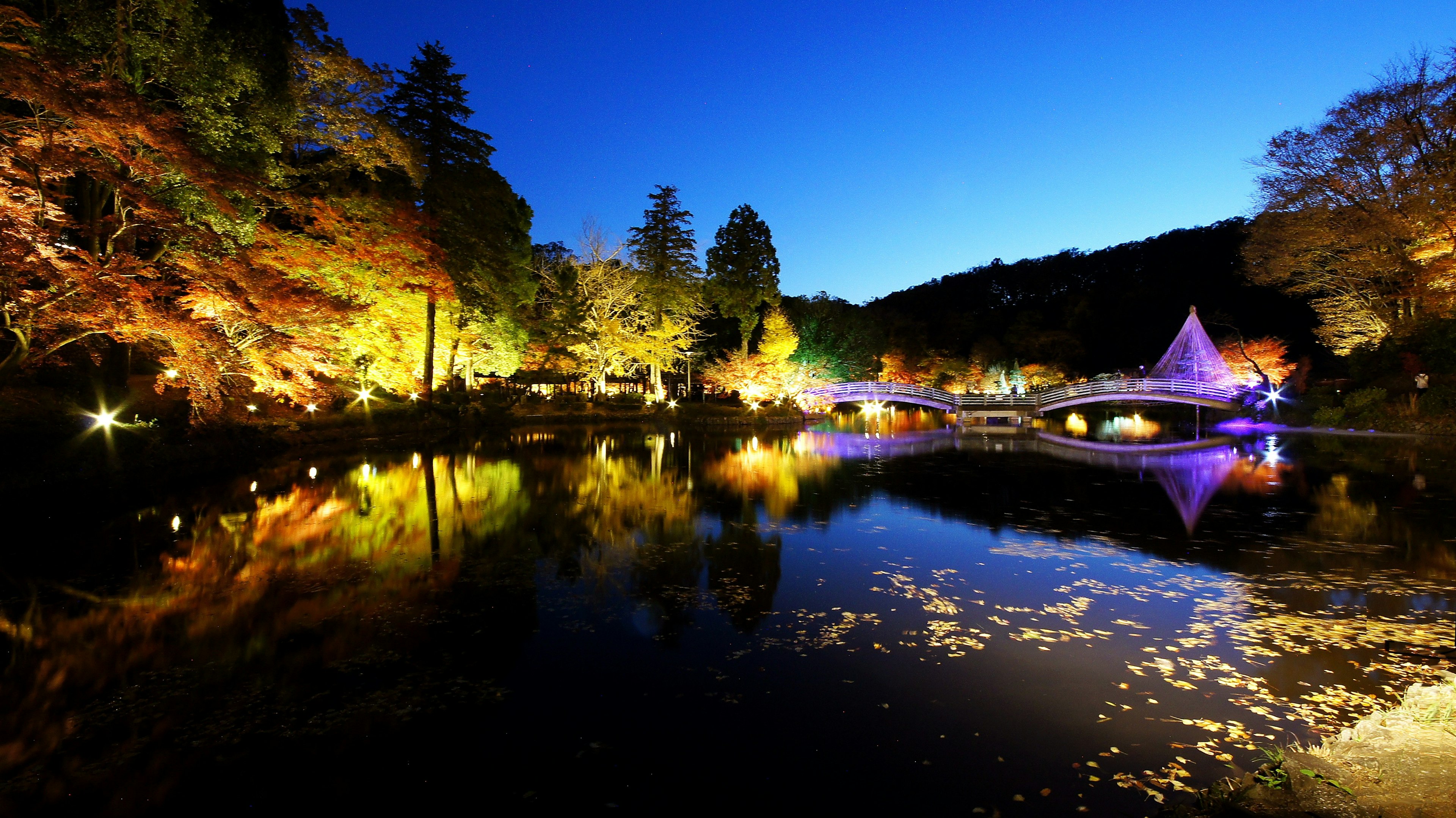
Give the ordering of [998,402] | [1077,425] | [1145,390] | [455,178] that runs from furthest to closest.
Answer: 1. [1077,425]
2. [998,402]
3. [1145,390]
4. [455,178]

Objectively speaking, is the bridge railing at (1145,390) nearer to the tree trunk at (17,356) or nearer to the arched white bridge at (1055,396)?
the arched white bridge at (1055,396)

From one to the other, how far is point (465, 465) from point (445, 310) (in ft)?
40.3

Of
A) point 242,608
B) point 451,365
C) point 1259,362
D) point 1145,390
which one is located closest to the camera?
point 242,608

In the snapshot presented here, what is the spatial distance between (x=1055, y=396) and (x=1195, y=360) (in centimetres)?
731

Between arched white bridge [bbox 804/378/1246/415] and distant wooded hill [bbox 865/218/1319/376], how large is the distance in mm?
16481

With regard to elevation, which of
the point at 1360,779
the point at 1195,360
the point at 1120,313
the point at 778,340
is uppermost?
the point at 1120,313

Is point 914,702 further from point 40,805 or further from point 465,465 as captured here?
point 465,465

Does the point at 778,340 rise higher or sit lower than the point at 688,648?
higher

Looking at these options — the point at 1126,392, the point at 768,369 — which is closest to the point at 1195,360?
the point at 1126,392

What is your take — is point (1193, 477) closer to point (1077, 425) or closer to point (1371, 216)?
point (1371, 216)

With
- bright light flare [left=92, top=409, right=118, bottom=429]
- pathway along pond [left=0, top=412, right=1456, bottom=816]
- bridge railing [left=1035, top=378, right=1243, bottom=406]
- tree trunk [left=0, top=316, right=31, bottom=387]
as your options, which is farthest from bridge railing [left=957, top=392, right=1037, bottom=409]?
tree trunk [left=0, top=316, right=31, bottom=387]

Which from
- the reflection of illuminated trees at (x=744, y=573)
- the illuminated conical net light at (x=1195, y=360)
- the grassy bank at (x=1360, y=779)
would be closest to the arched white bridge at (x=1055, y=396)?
the illuminated conical net light at (x=1195, y=360)

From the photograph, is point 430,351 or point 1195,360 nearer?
point 430,351

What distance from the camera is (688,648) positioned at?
5160 mm
